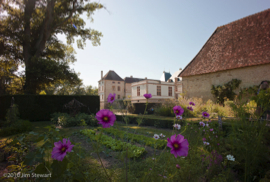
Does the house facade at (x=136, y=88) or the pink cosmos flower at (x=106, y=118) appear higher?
the house facade at (x=136, y=88)

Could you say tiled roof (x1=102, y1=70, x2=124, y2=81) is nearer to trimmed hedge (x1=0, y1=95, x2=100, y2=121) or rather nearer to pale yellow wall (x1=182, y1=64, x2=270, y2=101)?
pale yellow wall (x1=182, y1=64, x2=270, y2=101)

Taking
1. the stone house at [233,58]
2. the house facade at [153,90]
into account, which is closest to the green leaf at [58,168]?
the stone house at [233,58]

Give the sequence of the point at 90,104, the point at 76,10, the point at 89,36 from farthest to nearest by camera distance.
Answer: the point at 89,36
the point at 76,10
the point at 90,104

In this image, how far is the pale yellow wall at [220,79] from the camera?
10469 mm

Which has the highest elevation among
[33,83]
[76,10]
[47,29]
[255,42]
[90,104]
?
[76,10]

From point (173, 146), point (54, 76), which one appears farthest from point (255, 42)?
point (54, 76)

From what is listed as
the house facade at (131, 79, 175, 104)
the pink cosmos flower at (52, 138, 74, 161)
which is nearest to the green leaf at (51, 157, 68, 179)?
the pink cosmos flower at (52, 138, 74, 161)

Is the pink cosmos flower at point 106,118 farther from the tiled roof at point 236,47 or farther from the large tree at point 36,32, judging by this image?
the tiled roof at point 236,47

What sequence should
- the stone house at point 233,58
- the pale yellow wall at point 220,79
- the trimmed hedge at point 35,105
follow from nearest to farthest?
the trimmed hedge at point 35,105
the pale yellow wall at point 220,79
the stone house at point 233,58

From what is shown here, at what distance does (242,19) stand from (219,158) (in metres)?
16.0

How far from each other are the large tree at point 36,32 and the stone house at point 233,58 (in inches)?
451

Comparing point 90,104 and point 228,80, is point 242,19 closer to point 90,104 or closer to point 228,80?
point 228,80

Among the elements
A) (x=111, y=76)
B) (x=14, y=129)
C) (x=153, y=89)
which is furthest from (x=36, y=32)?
(x=111, y=76)

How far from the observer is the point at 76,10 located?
13.8m
